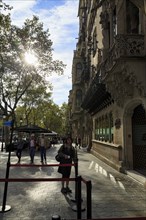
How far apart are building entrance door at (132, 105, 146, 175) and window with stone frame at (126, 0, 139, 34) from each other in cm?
363

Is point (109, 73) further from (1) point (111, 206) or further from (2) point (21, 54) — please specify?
(2) point (21, 54)

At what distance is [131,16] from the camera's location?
11.9 metres

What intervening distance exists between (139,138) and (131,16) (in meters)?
5.61

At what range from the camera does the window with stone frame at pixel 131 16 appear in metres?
11.9

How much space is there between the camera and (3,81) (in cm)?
3231

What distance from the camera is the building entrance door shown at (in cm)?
1191

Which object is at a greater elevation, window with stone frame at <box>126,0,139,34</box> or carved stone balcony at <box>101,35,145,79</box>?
window with stone frame at <box>126,0,139,34</box>

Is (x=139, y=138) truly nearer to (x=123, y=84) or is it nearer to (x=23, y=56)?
(x=123, y=84)

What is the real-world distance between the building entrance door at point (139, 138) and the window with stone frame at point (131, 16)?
11.9 ft

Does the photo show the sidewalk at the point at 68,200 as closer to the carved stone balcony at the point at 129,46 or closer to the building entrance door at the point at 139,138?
the building entrance door at the point at 139,138

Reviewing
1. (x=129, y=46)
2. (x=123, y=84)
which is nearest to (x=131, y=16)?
(x=129, y=46)

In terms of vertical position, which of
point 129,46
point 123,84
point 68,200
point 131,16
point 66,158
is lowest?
point 68,200

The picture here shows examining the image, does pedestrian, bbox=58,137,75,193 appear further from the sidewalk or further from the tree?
→ the tree

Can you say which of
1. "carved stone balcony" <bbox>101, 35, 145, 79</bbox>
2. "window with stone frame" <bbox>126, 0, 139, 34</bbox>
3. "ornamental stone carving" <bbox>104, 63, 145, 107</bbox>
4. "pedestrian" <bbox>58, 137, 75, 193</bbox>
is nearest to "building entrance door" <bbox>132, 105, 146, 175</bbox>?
"ornamental stone carving" <bbox>104, 63, 145, 107</bbox>
